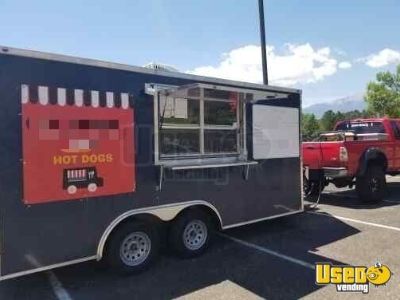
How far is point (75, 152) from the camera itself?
524 centimetres

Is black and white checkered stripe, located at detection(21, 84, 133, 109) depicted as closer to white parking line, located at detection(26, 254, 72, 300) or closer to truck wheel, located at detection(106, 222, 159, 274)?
truck wheel, located at detection(106, 222, 159, 274)

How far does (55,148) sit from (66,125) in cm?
30

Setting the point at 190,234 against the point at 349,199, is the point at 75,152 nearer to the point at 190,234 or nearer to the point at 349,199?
the point at 190,234

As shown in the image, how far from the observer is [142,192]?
230 inches

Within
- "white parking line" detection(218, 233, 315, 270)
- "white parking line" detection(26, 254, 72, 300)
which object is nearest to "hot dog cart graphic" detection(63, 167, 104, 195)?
"white parking line" detection(26, 254, 72, 300)

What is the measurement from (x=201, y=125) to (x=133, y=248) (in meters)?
2.05

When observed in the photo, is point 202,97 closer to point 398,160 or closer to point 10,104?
point 10,104

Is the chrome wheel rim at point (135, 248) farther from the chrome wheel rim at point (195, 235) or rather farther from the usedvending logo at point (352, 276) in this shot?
the usedvending logo at point (352, 276)

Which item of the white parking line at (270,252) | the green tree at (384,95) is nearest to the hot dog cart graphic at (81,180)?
the white parking line at (270,252)

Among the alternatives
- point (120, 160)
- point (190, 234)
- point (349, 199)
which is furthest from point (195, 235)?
point (349, 199)

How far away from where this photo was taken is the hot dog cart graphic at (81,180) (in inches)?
203

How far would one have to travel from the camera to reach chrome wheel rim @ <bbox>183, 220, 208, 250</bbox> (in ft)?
21.1

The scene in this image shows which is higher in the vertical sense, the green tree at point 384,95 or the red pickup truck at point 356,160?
the green tree at point 384,95

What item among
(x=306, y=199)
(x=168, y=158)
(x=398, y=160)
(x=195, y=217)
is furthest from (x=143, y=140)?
(x=398, y=160)
